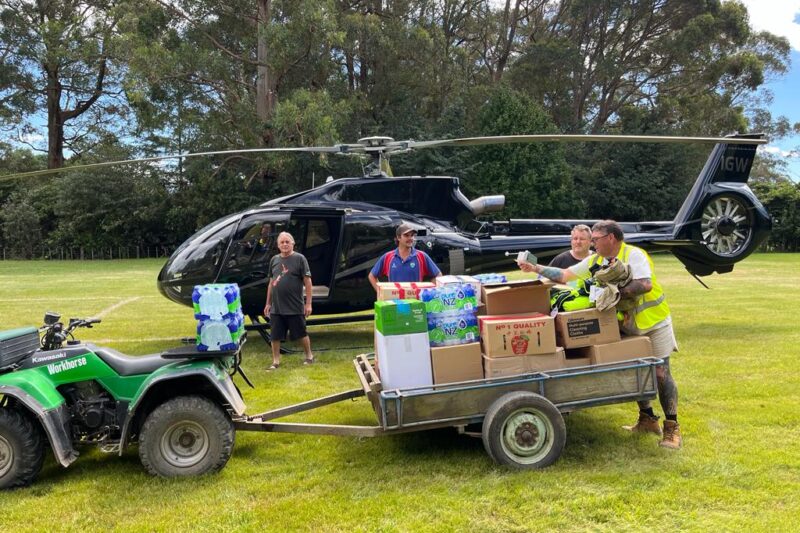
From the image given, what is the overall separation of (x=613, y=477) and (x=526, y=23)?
138 feet

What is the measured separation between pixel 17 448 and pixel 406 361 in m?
2.62

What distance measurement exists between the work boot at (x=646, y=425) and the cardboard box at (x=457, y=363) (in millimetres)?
1626

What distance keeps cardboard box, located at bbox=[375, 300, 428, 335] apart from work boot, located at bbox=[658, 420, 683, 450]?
6.89 feet

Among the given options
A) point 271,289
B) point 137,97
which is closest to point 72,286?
point 137,97

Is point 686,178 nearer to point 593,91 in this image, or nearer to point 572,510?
point 593,91

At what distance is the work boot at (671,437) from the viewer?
14.2ft

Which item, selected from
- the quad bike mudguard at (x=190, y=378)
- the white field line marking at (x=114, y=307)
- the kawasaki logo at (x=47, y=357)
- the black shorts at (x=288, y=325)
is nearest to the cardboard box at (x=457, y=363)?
the quad bike mudguard at (x=190, y=378)

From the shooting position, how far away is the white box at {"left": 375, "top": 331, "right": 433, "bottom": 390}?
393 centimetres

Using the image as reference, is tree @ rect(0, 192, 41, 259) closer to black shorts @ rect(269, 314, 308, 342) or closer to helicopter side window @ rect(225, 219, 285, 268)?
helicopter side window @ rect(225, 219, 285, 268)

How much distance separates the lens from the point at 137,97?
2473 cm

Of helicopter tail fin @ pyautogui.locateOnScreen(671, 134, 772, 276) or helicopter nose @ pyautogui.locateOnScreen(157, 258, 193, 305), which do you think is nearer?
helicopter nose @ pyautogui.locateOnScreen(157, 258, 193, 305)

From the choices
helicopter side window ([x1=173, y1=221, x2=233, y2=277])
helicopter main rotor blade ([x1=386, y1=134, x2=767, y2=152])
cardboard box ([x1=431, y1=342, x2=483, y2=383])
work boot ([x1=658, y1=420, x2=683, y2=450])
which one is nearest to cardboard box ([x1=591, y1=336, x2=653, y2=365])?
work boot ([x1=658, y1=420, x2=683, y2=450])

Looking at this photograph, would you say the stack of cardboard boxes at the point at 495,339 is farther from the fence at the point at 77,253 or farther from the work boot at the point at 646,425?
the fence at the point at 77,253

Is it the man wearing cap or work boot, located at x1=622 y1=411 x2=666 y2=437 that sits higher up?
the man wearing cap
